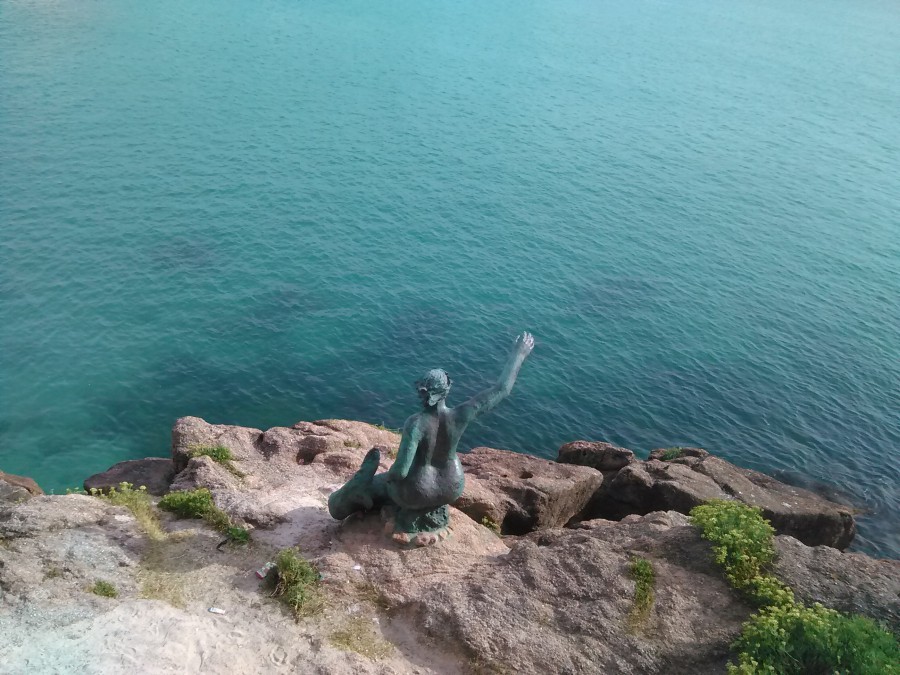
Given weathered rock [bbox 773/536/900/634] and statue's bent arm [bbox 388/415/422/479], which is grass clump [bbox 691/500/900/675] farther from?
statue's bent arm [bbox 388/415/422/479]

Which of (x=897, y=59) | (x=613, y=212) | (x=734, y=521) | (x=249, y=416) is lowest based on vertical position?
(x=249, y=416)

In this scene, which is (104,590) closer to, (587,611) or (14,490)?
(587,611)

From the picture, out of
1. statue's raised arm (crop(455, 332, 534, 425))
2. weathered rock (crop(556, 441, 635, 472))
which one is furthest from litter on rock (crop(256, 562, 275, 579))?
weathered rock (crop(556, 441, 635, 472))

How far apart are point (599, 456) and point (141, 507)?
49.7 feet

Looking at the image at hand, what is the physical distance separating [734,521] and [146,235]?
34.7m

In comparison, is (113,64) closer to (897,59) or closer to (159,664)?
(159,664)

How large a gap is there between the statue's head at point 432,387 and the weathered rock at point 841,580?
6.69 m

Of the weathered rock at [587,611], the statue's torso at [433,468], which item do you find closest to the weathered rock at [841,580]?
Result: the weathered rock at [587,611]

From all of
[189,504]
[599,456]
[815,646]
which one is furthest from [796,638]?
[599,456]

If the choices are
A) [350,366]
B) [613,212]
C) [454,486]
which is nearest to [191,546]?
[454,486]

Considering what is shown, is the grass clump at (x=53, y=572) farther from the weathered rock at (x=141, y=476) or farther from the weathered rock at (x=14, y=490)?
the weathered rock at (x=141, y=476)

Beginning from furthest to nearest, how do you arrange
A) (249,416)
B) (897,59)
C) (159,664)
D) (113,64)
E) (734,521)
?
(897,59)
(113,64)
(249,416)
(734,521)
(159,664)

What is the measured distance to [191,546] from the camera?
14578 millimetres

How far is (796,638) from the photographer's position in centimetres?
1156
